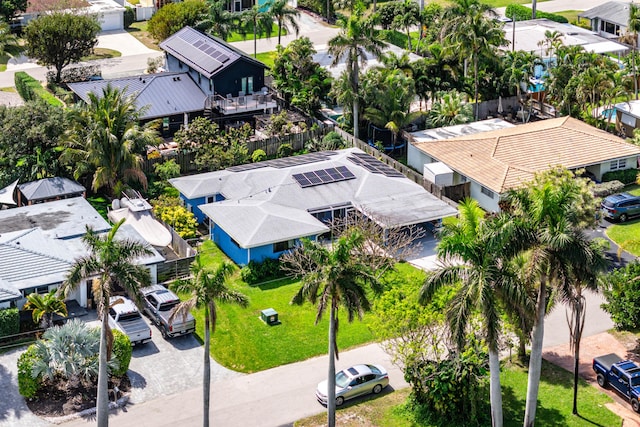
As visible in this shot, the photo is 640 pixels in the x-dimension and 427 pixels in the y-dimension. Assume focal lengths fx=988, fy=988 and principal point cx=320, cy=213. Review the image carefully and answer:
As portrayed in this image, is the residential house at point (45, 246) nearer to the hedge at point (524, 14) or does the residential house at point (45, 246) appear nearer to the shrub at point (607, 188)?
the shrub at point (607, 188)

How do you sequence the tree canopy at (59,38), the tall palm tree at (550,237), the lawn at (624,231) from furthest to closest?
the tree canopy at (59,38)
the lawn at (624,231)
the tall palm tree at (550,237)

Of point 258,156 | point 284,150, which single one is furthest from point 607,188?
point 258,156

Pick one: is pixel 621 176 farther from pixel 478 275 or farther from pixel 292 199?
pixel 478 275

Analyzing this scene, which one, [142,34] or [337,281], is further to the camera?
[142,34]

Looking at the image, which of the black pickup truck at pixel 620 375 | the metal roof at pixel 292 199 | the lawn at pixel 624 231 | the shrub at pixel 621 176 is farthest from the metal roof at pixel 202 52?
the black pickup truck at pixel 620 375

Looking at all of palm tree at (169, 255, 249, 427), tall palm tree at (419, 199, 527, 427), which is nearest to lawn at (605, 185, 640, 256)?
tall palm tree at (419, 199, 527, 427)

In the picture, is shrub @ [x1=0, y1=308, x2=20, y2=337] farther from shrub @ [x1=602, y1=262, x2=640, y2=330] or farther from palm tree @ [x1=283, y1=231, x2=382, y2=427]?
shrub @ [x1=602, y1=262, x2=640, y2=330]
